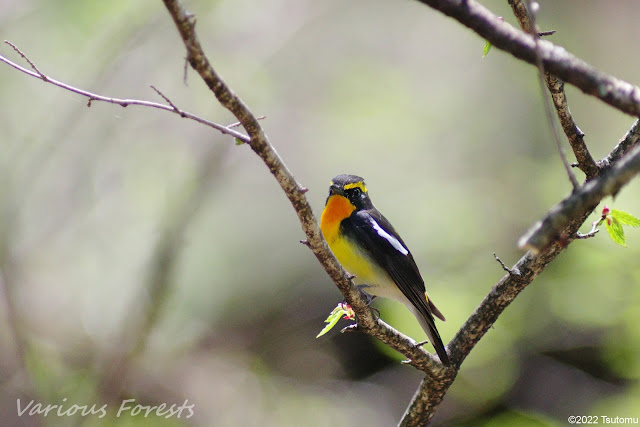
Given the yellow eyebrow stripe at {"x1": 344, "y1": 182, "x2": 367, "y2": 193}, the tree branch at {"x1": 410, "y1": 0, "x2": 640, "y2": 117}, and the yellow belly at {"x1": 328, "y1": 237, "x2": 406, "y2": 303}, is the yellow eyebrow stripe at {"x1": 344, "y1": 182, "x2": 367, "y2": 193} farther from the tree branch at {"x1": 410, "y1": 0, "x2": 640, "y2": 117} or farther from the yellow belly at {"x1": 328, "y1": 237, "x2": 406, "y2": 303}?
the tree branch at {"x1": 410, "y1": 0, "x2": 640, "y2": 117}

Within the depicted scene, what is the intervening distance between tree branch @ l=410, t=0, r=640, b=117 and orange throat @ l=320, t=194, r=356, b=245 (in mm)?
2414

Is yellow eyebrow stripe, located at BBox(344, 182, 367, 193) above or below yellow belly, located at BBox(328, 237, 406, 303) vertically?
above

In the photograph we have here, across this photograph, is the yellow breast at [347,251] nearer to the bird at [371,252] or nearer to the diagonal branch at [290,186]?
the bird at [371,252]

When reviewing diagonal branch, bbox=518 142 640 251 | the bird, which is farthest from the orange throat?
diagonal branch, bbox=518 142 640 251

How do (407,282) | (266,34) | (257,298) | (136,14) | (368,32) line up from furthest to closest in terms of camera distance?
(368,32)
(266,34)
(136,14)
(257,298)
(407,282)

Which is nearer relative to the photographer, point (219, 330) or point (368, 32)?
point (219, 330)

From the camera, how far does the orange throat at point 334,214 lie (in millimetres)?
4078

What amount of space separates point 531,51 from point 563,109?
2.94ft

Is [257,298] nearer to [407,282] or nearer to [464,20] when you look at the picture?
[407,282]

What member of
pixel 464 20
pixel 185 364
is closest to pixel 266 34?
pixel 185 364

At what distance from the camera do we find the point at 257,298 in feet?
23.5

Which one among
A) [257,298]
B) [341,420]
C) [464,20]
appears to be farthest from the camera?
[257,298]

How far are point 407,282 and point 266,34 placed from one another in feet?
19.7

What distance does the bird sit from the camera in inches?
153
